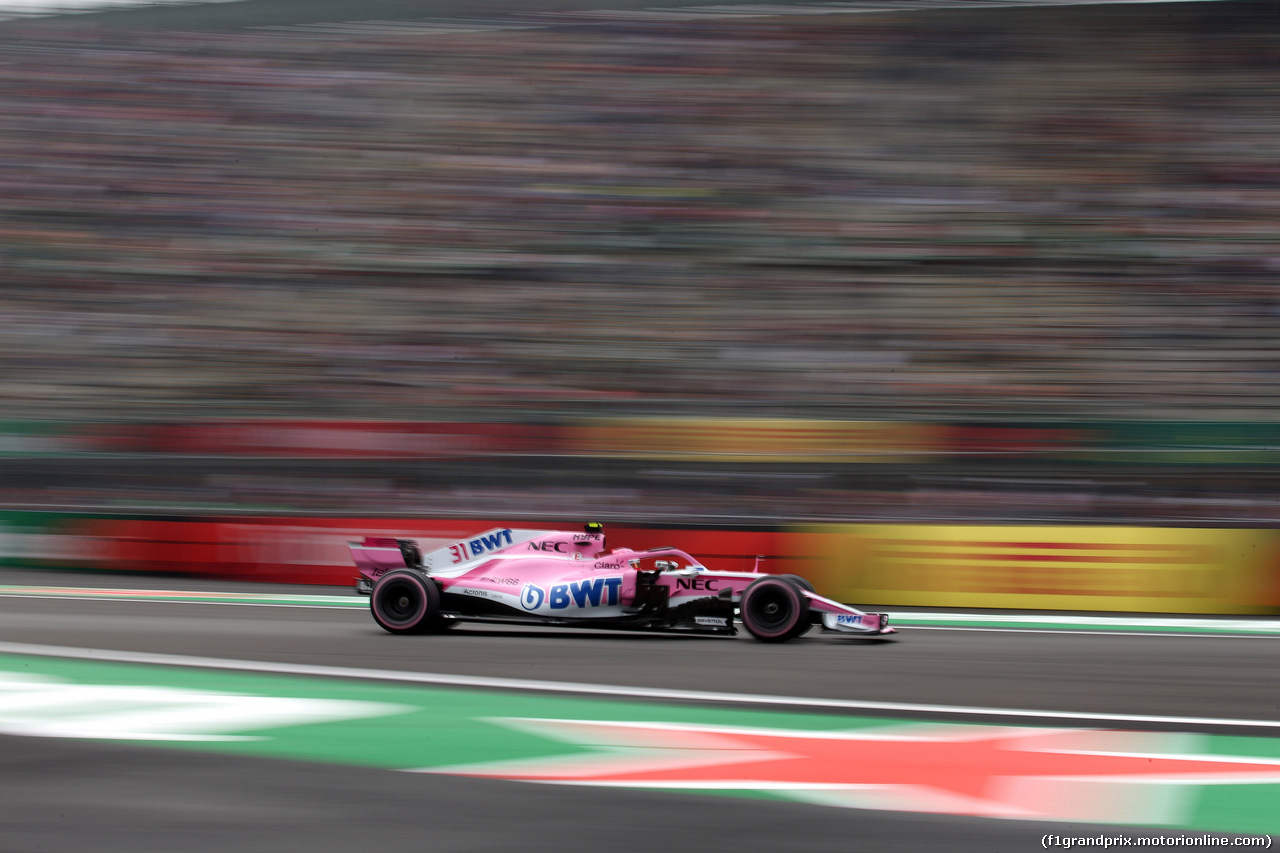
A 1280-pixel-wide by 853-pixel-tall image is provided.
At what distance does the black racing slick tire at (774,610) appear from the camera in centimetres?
723

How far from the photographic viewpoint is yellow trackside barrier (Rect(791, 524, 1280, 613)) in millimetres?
9141

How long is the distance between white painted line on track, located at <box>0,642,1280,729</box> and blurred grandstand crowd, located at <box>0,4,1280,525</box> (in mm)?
7368

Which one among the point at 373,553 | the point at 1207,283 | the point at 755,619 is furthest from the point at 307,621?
the point at 1207,283

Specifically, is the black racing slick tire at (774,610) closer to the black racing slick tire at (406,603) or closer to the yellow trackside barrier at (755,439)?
the black racing slick tire at (406,603)

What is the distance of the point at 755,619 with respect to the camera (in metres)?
7.29

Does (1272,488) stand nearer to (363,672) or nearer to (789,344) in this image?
(789,344)

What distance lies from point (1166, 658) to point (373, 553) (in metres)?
4.61

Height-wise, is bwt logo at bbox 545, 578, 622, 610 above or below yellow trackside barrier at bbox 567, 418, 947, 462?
below

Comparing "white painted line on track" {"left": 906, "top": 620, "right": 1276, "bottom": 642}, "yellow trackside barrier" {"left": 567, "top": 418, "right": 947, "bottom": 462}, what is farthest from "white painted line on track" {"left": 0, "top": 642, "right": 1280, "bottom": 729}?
"yellow trackside barrier" {"left": 567, "top": 418, "right": 947, "bottom": 462}

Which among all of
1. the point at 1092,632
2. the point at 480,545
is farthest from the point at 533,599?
the point at 1092,632

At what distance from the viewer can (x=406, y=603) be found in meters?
7.74

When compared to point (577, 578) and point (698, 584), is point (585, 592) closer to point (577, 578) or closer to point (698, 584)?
point (577, 578)

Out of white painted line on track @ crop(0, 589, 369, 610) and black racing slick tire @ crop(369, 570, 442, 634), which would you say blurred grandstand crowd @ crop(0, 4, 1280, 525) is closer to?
white painted line on track @ crop(0, 589, 369, 610)

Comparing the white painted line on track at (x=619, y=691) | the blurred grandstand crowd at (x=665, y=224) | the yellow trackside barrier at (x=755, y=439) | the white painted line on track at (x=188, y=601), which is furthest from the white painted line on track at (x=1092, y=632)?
the blurred grandstand crowd at (x=665, y=224)
